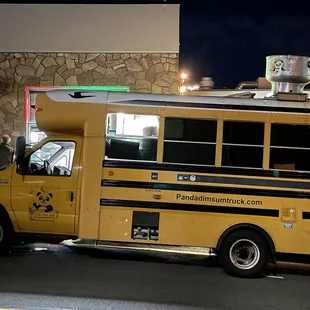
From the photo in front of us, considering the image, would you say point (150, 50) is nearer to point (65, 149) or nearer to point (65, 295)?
point (65, 149)

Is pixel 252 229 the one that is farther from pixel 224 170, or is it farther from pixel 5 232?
pixel 5 232

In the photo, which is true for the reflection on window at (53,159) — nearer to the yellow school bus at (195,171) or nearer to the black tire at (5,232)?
the yellow school bus at (195,171)

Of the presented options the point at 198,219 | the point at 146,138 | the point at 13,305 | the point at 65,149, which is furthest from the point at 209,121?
the point at 13,305

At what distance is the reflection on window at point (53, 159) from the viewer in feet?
28.5

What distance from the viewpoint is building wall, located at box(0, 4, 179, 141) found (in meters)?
13.5

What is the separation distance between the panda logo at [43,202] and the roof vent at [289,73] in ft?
13.6

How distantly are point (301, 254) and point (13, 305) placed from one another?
173 inches

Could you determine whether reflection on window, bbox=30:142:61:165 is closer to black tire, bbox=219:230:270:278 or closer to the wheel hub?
black tire, bbox=219:230:270:278

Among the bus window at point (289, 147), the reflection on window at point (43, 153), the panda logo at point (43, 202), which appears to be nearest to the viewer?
the bus window at point (289, 147)

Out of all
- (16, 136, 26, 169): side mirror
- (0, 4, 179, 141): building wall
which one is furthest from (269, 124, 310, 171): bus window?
(0, 4, 179, 141): building wall

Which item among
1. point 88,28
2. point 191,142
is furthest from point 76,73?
point 191,142

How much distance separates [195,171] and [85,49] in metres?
6.69

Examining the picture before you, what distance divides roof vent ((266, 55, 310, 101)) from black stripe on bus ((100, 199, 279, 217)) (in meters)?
2.03

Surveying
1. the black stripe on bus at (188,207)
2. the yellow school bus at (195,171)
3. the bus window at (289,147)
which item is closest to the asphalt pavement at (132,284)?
the yellow school bus at (195,171)
